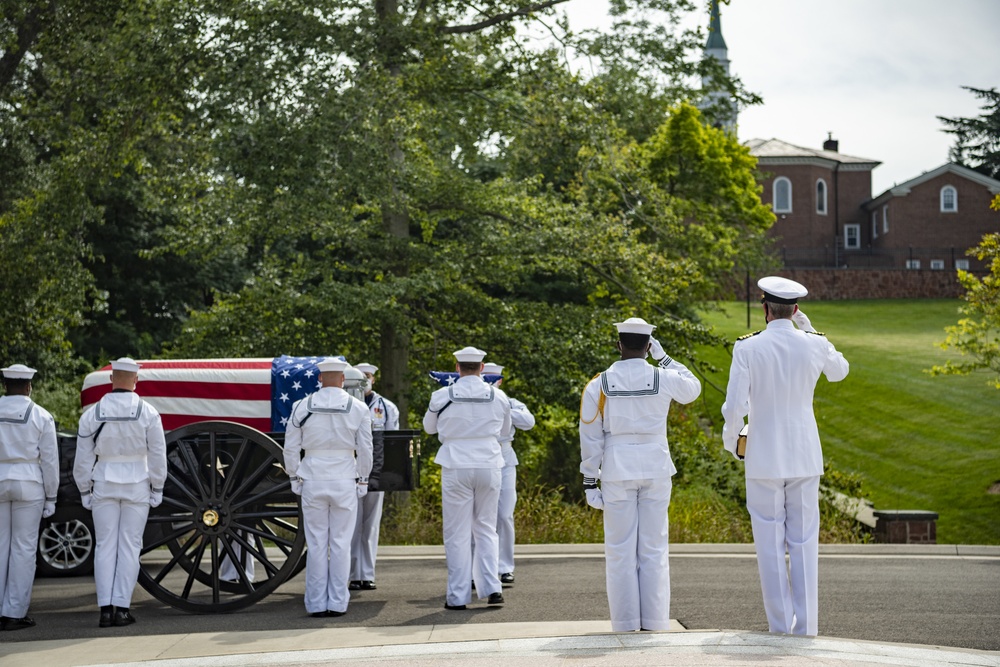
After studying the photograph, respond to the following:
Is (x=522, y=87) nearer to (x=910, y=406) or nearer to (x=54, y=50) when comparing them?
(x=54, y=50)

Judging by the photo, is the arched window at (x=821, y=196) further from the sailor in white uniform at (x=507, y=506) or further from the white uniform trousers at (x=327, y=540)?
the white uniform trousers at (x=327, y=540)

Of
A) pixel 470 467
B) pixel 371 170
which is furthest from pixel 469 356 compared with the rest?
pixel 371 170

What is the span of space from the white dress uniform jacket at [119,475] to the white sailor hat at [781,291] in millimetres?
4743

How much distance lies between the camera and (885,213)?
62125 mm

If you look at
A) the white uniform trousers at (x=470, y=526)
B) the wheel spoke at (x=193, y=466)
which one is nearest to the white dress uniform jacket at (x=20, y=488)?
the wheel spoke at (x=193, y=466)

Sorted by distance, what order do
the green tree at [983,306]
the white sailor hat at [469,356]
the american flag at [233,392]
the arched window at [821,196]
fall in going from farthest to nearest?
the arched window at [821,196] → the green tree at [983,306] → the american flag at [233,392] → the white sailor hat at [469,356]

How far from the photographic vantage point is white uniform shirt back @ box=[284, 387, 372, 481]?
888 cm

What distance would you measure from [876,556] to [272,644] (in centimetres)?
740

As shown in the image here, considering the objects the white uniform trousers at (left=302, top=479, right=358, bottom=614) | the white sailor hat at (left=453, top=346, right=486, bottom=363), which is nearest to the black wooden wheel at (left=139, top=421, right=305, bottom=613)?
the white uniform trousers at (left=302, top=479, right=358, bottom=614)

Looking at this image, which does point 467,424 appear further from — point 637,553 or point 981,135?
point 981,135

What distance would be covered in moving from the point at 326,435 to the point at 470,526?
4.76ft

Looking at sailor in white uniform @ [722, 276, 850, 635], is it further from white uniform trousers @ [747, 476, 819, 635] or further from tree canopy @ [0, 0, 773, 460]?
tree canopy @ [0, 0, 773, 460]

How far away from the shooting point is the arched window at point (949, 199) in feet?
202

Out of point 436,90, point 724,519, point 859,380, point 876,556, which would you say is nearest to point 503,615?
point 876,556
